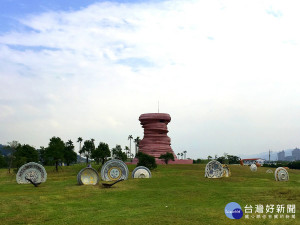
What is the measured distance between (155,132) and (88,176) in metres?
71.7

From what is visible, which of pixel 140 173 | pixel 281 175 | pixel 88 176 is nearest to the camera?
pixel 88 176

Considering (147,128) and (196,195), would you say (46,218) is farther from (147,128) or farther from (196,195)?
(147,128)

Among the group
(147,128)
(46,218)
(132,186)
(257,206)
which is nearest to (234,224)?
(257,206)

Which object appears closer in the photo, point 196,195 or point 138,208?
point 138,208

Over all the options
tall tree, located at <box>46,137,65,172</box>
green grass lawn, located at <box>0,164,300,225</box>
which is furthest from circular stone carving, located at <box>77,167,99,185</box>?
tall tree, located at <box>46,137,65,172</box>

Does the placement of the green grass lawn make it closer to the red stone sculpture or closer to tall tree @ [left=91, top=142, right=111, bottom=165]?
tall tree @ [left=91, top=142, right=111, bottom=165]

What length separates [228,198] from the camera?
27.4 meters

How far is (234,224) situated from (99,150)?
65.0 metres

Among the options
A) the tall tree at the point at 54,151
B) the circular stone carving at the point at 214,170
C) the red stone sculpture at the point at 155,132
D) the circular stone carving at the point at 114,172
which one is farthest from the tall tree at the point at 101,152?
the circular stone carving at the point at 214,170

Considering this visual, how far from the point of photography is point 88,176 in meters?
37.8

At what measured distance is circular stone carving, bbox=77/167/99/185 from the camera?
37.5m

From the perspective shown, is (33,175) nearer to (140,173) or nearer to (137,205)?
(140,173)

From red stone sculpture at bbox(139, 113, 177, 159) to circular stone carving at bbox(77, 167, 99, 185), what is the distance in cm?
6885

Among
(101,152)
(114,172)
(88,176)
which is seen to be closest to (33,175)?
(88,176)
